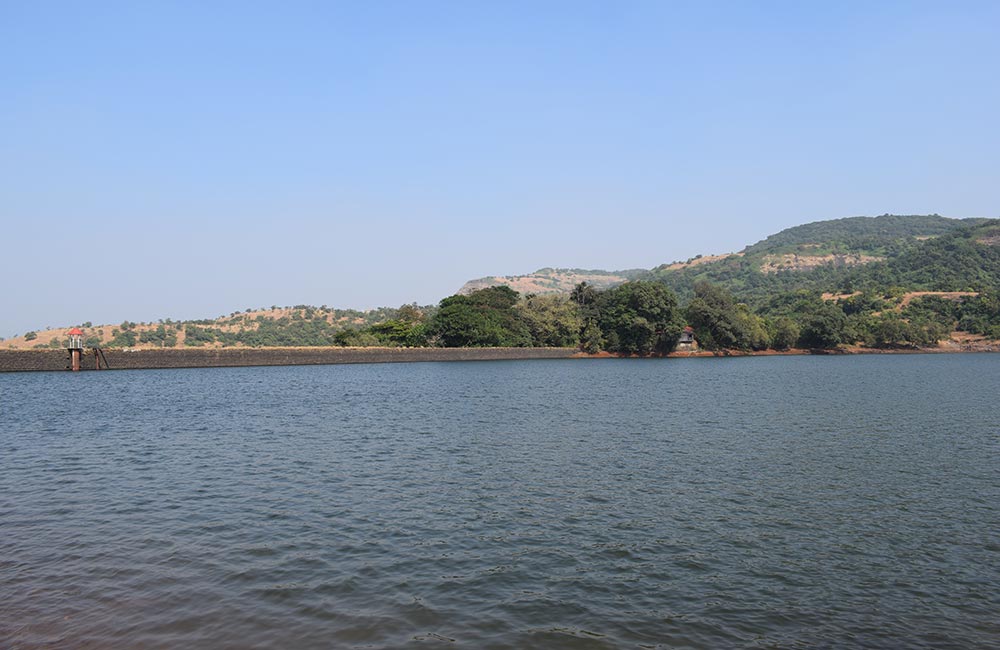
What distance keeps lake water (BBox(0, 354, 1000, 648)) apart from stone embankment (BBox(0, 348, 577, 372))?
59578 millimetres

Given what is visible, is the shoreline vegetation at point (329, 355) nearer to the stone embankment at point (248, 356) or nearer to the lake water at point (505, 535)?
the stone embankment at point (248, 356)

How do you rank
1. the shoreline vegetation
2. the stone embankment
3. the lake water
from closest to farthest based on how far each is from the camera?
1. the lake water
2. the stone embankment
3. the shoreline vegetation

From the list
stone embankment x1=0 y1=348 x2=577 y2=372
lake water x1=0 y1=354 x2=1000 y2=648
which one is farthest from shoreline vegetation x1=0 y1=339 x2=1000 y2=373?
lake water x1=0 y1=354 x2=1000 y2=648

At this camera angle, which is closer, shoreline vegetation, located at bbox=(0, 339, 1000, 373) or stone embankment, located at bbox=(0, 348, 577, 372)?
stone embankment, located at bbox=(0, 348, 577, 372)

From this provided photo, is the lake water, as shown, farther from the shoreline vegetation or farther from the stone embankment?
the shoreline vegetation

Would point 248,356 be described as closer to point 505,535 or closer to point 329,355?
point 329,355

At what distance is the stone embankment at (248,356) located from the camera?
85.1m

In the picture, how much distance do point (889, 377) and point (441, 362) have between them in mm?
71480

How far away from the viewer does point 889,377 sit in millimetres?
70438

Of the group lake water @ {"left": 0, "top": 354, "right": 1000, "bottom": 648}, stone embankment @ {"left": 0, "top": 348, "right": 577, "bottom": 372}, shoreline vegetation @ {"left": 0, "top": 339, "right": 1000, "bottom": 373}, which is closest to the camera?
lake water @ {"left": 0, "top": 354, "right": 1000, "bottom": 648}

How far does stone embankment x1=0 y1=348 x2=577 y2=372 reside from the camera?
8506 centimetres

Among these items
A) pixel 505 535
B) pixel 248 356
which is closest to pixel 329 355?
pixel 248 356

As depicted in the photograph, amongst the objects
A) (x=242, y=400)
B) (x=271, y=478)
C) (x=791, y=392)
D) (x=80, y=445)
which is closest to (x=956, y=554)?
(x=271, y=478)

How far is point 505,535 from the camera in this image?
15984mm
